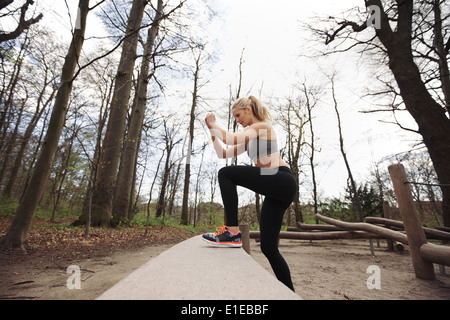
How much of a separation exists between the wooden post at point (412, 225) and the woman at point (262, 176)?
9.20 feet

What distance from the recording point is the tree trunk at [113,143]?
7684 mm

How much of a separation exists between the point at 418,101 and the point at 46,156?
8934 millimetres

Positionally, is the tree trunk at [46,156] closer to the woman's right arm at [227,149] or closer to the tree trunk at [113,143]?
the tree trunk at [113,143]

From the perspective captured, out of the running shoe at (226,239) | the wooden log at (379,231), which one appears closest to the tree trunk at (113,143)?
the running shoe at (226,239)

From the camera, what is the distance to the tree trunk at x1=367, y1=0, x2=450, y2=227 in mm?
5227

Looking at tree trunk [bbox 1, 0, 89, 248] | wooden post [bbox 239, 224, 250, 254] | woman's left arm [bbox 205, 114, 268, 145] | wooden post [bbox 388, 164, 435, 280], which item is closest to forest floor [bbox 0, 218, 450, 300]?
wooden post [bbox 388, 164, 435, 280]

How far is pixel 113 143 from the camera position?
804 centimetres

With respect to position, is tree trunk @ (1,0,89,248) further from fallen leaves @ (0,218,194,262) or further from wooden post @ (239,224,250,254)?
wooden post @ (239,224,250,254)

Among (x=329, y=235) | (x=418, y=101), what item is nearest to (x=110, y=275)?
Answer: (x=329, y=235)

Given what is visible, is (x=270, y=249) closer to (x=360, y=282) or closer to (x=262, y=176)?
(x=262, y=176)

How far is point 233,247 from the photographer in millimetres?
2215
